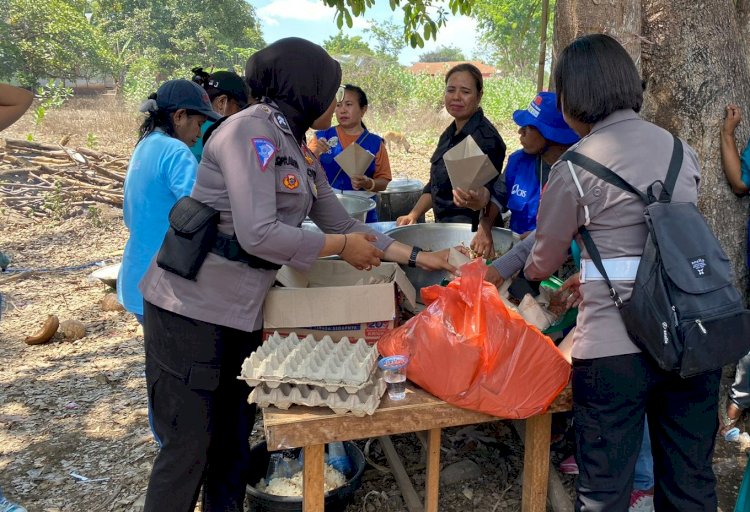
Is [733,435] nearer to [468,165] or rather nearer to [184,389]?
[468,165]

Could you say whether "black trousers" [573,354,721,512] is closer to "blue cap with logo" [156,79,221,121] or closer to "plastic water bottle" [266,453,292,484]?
"plastic water bottle" [266,453,292,484]

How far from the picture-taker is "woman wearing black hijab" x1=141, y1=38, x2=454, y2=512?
1850mm

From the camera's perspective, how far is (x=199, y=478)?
2131 mm

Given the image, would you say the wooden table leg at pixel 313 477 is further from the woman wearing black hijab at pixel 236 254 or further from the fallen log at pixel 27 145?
the fallen log at pixel 27 145

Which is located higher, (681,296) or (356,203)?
(681,296)

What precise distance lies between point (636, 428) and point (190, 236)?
151 cm

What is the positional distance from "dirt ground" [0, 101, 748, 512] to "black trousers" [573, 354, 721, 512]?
0.98 m

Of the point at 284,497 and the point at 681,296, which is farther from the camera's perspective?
the point at 284,497

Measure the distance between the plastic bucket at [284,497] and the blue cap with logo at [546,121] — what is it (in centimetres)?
177

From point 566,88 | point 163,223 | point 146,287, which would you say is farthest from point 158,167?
point 566,88

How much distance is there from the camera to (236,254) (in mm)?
1965

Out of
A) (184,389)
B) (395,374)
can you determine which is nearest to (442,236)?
(395,374)

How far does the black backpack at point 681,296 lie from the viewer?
1619mm

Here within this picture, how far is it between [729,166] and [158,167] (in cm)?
Result: 264
